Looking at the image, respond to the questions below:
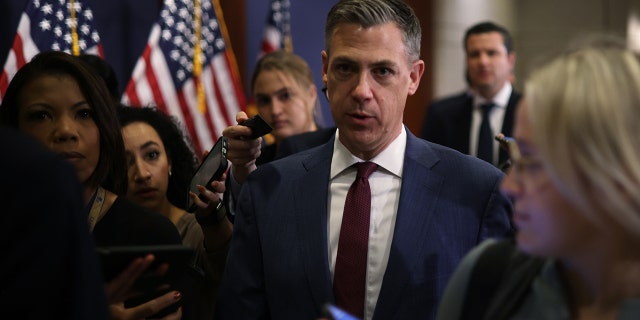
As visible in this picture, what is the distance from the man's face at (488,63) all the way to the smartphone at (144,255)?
4.15 m

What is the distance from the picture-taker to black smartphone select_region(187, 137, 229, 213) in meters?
2.57

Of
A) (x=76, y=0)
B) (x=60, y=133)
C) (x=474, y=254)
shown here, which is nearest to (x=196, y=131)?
(x=76, y=0)

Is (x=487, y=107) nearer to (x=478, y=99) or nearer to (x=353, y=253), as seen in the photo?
(x=478, y=99)

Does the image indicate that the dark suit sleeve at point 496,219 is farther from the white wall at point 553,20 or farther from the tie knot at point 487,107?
the white wall at point 553,20

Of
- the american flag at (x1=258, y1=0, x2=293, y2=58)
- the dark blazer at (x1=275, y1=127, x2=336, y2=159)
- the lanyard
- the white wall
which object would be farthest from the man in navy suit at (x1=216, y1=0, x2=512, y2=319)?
the white wall

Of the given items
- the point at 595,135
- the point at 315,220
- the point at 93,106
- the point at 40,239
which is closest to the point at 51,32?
the point at 93,106

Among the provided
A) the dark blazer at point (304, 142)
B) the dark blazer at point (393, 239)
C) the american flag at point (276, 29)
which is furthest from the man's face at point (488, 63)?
the dark blazer at point (393, 239)

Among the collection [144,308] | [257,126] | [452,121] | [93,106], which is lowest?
[452,121]

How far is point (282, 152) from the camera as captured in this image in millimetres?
3100

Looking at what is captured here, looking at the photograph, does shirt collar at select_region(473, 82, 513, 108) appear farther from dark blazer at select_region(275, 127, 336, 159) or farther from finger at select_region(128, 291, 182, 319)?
finger at select_region(128, 291, 182, 319)

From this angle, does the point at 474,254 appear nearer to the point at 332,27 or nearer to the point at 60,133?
the point at 332,27

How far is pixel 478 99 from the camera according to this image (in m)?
5.68

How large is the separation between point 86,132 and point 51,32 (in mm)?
2019

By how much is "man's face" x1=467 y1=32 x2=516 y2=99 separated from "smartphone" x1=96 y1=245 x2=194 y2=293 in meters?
4.15
